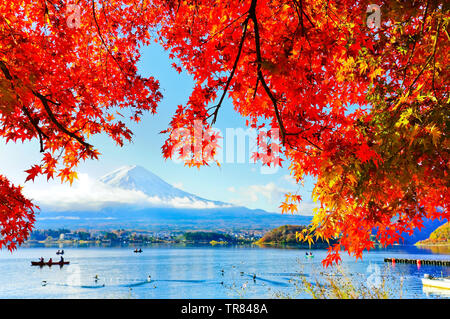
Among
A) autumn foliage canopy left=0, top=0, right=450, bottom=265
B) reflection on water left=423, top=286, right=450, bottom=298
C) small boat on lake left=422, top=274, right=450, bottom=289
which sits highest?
autumn foliage canopy left=0, top=0, right=450, bottom=265

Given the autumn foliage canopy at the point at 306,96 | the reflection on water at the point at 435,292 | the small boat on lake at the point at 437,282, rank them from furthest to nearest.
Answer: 1. the small boat on lake at the point at 437,282
2. the reflection on water at the point at 435,292
3. the autumn foliage canopy at the point at 306,96

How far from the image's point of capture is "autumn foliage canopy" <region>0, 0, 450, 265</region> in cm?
477

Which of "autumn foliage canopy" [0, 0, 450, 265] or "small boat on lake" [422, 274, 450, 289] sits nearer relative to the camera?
"autumn foliage canopy" [0, 0, 450, 265]

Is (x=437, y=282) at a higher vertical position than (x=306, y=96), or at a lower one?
lower

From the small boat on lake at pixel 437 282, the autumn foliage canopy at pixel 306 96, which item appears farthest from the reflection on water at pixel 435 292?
the autumn foliage canopy at pixel 306 96

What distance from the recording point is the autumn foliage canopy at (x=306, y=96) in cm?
477

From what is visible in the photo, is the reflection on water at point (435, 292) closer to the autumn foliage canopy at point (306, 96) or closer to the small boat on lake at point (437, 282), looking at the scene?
the small boat on lake at point (437, 282)

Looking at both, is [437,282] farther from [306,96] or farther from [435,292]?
[306,96]

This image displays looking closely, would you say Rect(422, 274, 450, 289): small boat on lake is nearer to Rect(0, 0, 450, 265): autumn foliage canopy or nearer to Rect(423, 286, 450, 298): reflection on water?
Rect(423, 286, 450, 298): reflection on water

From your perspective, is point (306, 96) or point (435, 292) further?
point (435, 292)

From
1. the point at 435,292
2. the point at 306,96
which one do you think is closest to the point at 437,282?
the point at 435,292

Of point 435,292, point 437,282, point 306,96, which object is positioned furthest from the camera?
point 437,282

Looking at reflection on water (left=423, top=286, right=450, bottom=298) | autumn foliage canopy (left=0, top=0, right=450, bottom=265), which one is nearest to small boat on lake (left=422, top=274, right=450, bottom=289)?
reflection on water (left=423, top=286, right=450, bottom=298)

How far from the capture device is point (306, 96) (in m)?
5.15
